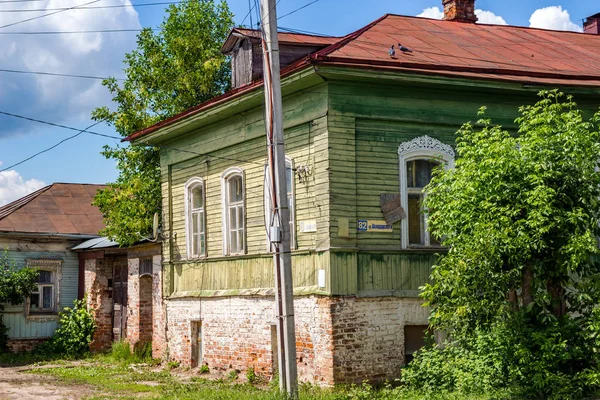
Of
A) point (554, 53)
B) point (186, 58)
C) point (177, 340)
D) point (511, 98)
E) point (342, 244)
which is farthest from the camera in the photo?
point (186, 58)

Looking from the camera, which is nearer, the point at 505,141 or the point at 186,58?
the point at 505,141

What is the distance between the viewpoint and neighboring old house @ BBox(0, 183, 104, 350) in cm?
2427

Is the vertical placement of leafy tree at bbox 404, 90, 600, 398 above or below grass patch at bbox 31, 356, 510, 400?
above

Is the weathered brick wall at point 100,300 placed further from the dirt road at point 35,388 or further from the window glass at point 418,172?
the window glass at point 418,172

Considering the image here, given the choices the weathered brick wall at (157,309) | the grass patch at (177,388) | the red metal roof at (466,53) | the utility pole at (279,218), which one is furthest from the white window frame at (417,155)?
the weathered brick wall at (157,309)

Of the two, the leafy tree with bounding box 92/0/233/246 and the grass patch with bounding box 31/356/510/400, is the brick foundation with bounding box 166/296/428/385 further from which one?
the leafy tree with bounding box 92/0/233/246

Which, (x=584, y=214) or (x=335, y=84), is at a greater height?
(x=335, y=84)

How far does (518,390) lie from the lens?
11.7 meters

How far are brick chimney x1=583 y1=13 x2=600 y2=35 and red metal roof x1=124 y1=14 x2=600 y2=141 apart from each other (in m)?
1.68

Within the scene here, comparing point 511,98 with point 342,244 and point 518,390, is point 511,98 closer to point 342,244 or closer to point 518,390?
point 342,244

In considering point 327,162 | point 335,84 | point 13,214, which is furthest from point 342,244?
point 13,214

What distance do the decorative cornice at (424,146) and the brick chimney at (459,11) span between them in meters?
5.95

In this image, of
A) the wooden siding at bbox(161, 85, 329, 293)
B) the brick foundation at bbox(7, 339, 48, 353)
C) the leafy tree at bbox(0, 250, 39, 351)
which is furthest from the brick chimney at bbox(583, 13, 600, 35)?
the brick foundation at bbox(7, 339, 48, 353)

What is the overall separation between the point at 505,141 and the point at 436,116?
10.2 ft
